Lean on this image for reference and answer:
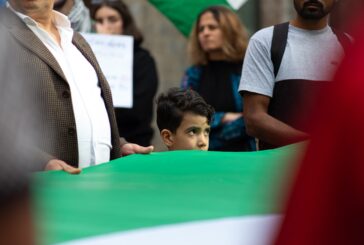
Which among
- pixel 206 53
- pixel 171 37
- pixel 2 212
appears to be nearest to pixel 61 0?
pixel 206 53

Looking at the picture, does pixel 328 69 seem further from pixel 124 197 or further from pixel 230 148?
pixel 230 148

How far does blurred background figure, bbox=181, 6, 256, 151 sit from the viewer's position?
615cm

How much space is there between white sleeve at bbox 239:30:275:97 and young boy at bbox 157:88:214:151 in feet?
2.50

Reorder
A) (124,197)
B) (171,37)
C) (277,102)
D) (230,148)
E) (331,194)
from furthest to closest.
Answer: (171,37)
(230,148)
(277,102)
(124,197)
(331,194)

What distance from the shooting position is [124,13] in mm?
7465

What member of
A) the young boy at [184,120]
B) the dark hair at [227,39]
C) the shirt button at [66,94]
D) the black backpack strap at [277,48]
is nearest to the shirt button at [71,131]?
the shirt button at [66,94]

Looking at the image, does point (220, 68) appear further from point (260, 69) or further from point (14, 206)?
point (14, 206)

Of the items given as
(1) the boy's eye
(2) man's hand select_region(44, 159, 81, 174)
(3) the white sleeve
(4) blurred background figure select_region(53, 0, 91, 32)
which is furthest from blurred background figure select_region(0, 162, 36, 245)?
(4) blurred background figure select_region(53, 0, 91, 32)

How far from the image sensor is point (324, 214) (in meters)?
1.30

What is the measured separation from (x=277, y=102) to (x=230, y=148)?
155 cm

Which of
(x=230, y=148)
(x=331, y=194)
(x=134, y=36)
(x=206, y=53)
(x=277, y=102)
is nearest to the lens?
(x=331, y=194)

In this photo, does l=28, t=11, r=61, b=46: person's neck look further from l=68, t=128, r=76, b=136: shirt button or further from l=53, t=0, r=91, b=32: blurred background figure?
l=53, t=0, r=91, b=32: blurred background figure

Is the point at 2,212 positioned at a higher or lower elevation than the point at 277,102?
higher

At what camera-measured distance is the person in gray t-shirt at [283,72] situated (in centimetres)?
439
